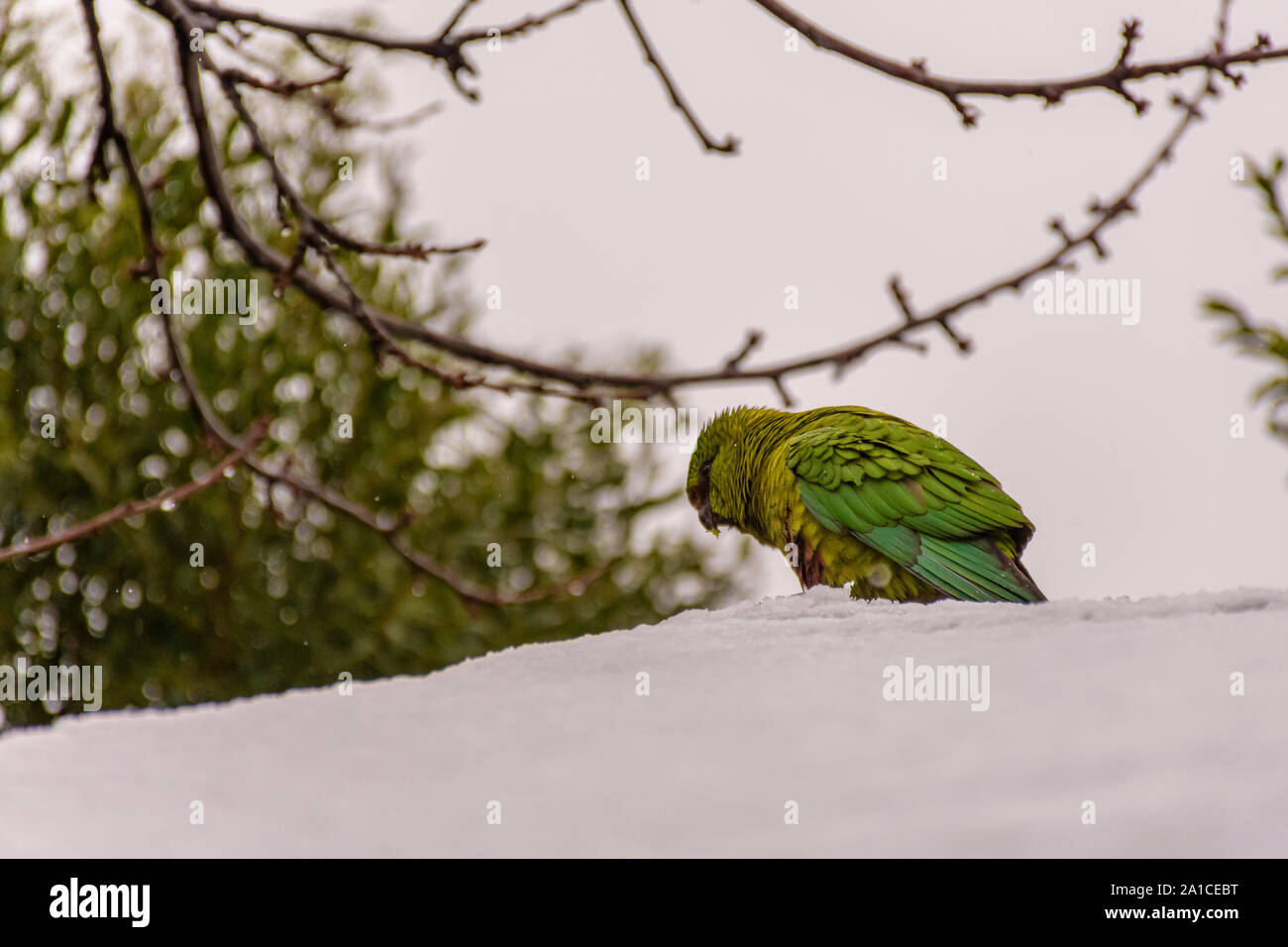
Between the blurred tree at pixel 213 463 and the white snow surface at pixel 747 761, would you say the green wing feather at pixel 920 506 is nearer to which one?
the white snow surface at pixel 747 761

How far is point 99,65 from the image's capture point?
1415 millimetres

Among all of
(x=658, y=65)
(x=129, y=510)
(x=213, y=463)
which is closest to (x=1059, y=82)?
(x=658, y=65)

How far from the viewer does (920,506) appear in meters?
1.63

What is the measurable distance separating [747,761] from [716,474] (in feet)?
3.99

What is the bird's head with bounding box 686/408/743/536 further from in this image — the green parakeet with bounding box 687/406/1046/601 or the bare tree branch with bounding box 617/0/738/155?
the bare tree branch with bounding box 617/0/738/155

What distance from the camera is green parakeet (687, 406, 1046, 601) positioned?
1.60 m

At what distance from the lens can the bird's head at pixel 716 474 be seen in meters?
1.93

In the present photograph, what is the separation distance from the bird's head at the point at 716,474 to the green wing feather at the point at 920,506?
6.8 inches

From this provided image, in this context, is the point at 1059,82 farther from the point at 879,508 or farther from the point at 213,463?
the point at 213,463

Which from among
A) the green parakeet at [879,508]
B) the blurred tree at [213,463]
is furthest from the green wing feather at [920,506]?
the blurred tree at [213,463]

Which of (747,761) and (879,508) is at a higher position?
(879,508)

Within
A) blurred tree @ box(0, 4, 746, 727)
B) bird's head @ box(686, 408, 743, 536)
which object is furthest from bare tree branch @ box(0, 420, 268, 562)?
blurred tree @ box(0, 4, 746, 727)

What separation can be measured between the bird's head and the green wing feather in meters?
0.17
